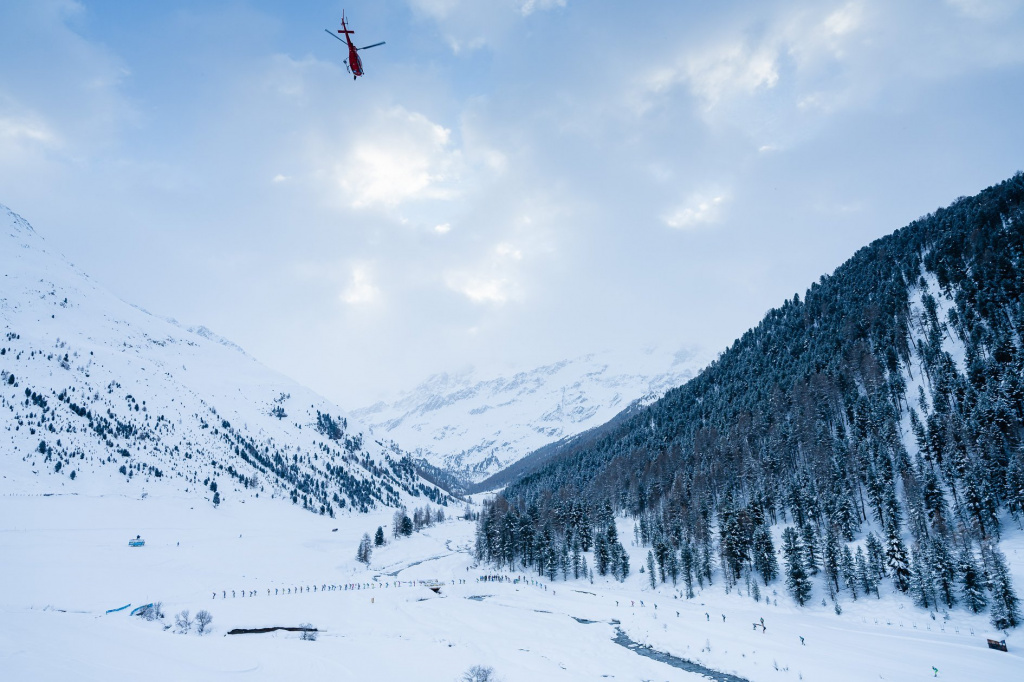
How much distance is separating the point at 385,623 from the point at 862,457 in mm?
92275

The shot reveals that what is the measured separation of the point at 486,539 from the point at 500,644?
8268 centimetres

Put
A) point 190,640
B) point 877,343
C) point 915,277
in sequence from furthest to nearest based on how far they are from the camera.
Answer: point 915,277 → point 877,343 → point 190,640

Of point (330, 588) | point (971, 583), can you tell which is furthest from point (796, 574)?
point (330, 588)

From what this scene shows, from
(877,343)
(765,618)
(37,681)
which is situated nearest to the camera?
(37,681)

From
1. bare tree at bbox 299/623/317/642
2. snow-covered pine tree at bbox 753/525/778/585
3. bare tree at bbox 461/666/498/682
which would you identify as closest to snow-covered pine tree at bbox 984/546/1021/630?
snow-covered pine tree at bbox 753/525/778/585

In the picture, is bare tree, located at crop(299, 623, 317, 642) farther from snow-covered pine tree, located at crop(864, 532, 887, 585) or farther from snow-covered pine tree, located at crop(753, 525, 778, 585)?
snow-covered pine tree, located at crop(864, 532, 887, 585)

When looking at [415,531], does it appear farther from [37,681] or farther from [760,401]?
[37,681]

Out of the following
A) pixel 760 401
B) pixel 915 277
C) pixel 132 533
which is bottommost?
pixel 132 533

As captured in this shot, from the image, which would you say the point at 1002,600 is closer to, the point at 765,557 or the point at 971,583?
the point at 971,583

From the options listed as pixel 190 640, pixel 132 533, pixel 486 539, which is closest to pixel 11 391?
pixel 132 533

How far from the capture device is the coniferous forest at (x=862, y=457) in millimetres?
67188

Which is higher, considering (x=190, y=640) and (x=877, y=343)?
(x=877, y=343)

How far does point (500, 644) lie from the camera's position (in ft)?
142

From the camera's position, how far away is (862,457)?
92625mm
